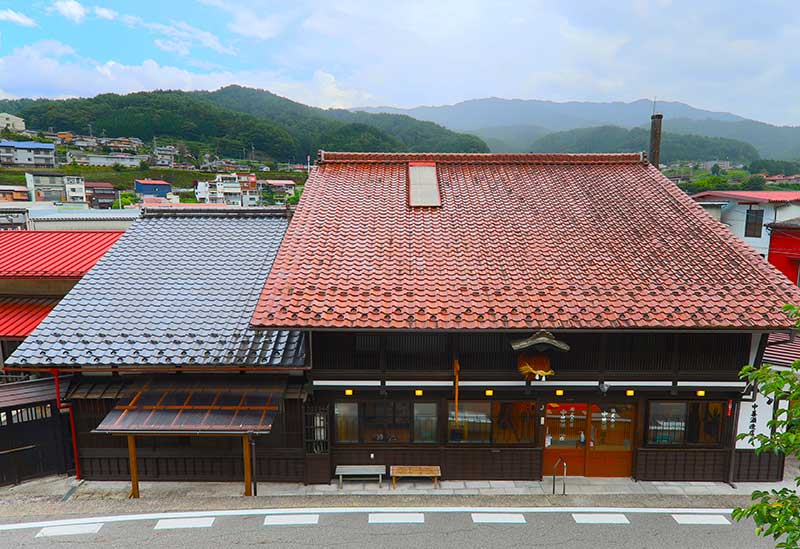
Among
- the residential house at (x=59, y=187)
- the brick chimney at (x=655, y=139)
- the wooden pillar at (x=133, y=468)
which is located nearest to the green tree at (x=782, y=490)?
the wooden pillar at (x=133, y=468)

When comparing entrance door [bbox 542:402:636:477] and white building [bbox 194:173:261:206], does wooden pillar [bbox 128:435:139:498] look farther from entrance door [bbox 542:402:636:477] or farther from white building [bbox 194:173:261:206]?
white building [bbox 194:173:261:206]

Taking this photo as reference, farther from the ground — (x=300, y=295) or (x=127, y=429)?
(x=300, y=295)

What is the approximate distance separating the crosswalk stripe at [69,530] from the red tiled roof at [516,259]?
5.04 metres

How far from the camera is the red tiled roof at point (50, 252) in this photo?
13.2m

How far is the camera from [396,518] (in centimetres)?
891

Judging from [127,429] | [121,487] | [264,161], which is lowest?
[121,487]

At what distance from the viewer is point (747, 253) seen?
1088cm

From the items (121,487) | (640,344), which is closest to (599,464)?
(640,344)

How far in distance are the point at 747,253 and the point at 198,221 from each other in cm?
1595

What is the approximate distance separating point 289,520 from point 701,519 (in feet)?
27.8

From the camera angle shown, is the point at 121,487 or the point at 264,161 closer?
the point at 121,487

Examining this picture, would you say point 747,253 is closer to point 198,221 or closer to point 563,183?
point 563,183

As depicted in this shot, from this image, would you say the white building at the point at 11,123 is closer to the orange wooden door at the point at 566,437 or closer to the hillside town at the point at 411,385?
the hillside town at the point at 411,385

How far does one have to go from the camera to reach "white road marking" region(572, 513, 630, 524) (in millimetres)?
8883
